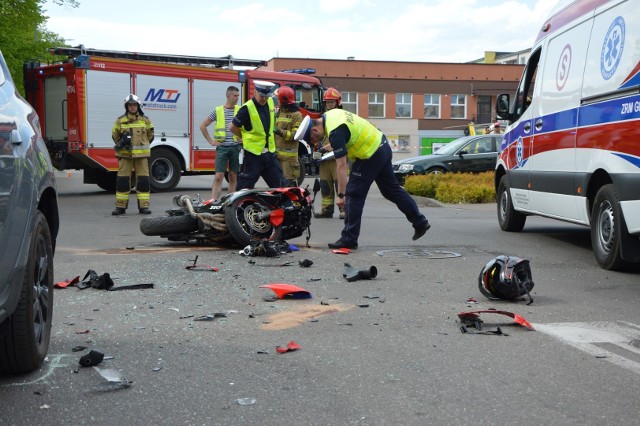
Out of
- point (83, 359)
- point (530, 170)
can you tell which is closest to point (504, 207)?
point (530, 170)

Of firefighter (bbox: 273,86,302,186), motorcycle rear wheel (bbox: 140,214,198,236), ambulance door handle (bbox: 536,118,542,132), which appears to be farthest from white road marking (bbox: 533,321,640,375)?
firefighter (bbox: 273,86,302,186)

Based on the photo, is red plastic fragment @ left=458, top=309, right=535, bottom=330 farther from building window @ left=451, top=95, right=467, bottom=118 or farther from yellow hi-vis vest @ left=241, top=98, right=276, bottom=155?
building window @ left=451, top=95, right=467, bottom=118

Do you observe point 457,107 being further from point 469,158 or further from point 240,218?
point 240,218

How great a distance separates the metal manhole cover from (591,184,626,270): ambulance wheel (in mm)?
1414

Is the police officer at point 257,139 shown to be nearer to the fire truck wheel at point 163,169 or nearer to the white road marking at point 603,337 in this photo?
the white road marking at point 603,337

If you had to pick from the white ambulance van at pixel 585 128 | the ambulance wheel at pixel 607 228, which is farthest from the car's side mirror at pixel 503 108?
the ambulance wheel at pixel 607 228

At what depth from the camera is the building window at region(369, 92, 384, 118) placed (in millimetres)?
62019

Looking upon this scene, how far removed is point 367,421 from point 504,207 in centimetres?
860

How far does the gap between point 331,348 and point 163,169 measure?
1575 cm

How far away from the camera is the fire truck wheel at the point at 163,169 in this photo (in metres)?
19.8

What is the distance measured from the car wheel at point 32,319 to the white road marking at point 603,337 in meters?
2.87

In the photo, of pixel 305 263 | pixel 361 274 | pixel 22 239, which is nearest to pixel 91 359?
pixel 22 239

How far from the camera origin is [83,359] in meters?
4.41

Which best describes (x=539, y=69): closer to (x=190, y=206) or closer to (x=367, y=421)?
(x=190, y=206)
